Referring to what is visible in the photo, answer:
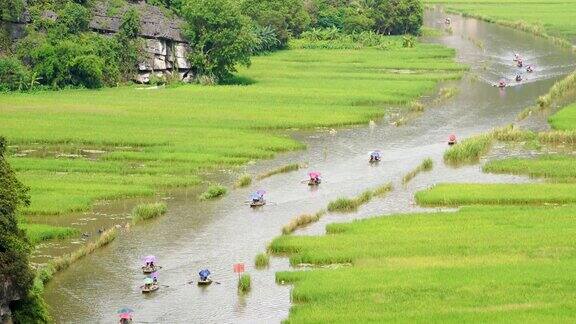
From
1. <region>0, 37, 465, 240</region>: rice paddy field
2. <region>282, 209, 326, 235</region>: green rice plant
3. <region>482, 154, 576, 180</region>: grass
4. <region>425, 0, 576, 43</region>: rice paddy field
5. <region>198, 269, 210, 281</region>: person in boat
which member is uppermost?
<region>198, 269, 210, 281</region>: person in boat

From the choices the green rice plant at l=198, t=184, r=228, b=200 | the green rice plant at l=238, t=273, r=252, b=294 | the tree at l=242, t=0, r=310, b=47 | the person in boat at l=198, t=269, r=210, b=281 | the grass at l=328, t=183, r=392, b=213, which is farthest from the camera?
the tree at l=242, t=0, r=310, b=47

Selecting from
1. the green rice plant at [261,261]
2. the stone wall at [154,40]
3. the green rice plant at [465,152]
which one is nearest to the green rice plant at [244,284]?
the green rice plant at [261,261]

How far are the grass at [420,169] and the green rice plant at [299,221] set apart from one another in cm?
586

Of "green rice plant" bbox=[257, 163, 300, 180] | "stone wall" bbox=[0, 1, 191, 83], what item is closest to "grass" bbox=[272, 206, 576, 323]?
"green rice plant" bbox=[257, 163, 300, 180]

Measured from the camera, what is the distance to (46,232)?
105ft

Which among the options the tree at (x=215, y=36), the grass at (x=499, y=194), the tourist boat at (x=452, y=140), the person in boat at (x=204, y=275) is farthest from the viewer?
the tree at (x=215, y=36)

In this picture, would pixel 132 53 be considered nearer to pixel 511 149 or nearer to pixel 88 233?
pixel 511 149

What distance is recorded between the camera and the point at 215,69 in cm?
6397

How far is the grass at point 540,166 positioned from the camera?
38.7 meters

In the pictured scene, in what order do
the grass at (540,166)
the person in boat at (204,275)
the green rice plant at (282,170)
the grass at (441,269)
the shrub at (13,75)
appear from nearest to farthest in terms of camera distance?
1. the grass at (441,269)
2. the person in boat at (204,275)
3. the grass at (540,166)
4. the green rice plant at (282,170)
5. the shrub at (13,75)

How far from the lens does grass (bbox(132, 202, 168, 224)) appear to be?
111ft

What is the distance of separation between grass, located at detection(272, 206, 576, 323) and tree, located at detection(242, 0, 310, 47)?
4785cm

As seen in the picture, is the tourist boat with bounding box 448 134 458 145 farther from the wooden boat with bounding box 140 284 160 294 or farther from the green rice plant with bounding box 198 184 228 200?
the wooden boat with bounding box 140 284 160 294

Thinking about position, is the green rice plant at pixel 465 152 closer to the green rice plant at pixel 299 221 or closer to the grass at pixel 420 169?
the grass at pixel 420 169
